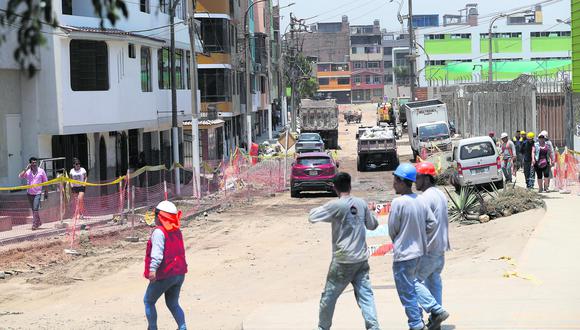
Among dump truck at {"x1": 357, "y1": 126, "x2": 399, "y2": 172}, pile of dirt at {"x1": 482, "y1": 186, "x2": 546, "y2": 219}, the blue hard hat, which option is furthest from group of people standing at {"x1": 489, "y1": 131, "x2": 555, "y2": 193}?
the blue hard hat

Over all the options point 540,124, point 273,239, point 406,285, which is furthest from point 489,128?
point 406,285

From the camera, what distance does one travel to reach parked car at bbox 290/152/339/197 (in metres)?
32.1

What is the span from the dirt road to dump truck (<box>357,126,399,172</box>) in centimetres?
2021

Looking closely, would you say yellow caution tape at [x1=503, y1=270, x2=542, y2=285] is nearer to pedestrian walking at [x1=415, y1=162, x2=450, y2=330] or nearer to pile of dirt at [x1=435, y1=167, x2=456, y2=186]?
pedestrian walking at [x1=415, y1=162, x2=450, y2=330]

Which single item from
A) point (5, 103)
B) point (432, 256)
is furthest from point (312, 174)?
point (432, 256)

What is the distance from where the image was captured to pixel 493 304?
35.7ft

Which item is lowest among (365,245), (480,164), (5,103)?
(480,164)

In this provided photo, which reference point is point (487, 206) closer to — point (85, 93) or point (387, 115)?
point (85, 93)

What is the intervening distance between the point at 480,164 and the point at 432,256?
18447 mm

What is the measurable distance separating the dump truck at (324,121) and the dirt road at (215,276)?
136ft

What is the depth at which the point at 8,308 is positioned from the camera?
14.3 meters

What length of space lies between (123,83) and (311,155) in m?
7.24

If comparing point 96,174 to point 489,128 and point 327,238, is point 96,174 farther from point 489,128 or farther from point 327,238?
point 489,128

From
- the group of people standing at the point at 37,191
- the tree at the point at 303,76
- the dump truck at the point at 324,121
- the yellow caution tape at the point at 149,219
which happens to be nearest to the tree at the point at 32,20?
the group of people standing at the point at 37,191
